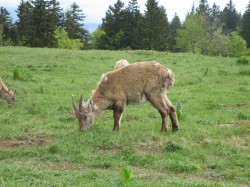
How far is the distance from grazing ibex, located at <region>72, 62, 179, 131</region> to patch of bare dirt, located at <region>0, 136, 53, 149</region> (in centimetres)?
123

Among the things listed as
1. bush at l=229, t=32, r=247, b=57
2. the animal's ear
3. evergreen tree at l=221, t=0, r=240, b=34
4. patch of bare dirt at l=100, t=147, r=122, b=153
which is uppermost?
evergreen tree at l=221, t=0, r=240, b=34

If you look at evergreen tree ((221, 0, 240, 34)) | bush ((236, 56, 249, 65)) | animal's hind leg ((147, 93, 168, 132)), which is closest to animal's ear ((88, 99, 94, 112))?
animal's hind leg ((147, 93, 168, 132))

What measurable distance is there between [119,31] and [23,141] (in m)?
54.7

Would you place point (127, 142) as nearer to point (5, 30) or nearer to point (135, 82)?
point (135, 82)

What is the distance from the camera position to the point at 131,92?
1211 centimetres

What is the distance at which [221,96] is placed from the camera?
18.3 m

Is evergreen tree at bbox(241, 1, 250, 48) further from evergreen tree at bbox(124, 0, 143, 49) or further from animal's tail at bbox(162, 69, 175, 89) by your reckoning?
animal's tail at bbox(162, 69, 175, 89)

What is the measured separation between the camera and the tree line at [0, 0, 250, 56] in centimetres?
5769

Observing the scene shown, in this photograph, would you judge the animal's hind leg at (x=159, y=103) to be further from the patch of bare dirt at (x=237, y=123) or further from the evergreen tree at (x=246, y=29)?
the evergreen tree at (x=246, y=29)

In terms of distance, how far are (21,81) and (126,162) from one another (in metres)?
13.0

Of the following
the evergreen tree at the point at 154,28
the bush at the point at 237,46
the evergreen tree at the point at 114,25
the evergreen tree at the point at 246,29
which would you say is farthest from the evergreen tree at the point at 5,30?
the evergreen tree at the point at 246,29

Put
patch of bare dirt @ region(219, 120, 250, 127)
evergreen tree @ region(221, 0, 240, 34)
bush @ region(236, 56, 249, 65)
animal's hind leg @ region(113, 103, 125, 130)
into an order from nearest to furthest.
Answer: animal's hind leg @ region(113, 103, 125, 130), patch of bare dirt @ region(219, 120, 250, 127), bush @ region(236, 56, 249, 65), evergreen tree @ region(221, 0, 240, 34)

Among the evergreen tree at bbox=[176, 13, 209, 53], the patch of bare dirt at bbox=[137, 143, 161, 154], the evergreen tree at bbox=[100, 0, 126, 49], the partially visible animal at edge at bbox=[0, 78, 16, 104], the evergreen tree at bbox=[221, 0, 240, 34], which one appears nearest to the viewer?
the patch of bare dirt at bbox=[137, 143, 161, 154]

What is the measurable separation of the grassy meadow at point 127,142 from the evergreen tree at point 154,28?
1610 inches
